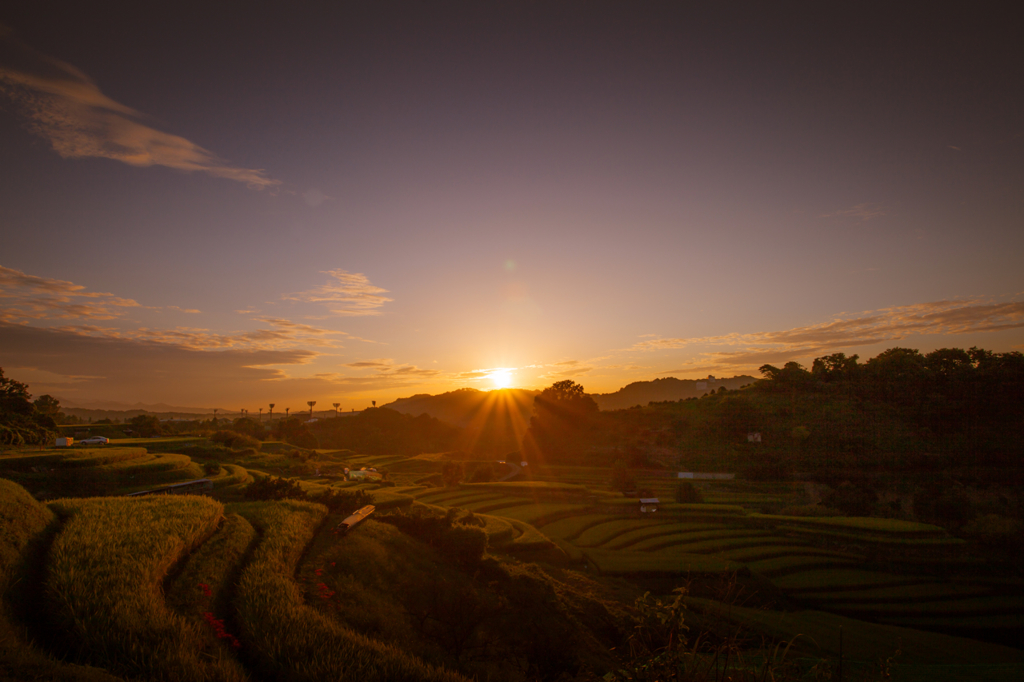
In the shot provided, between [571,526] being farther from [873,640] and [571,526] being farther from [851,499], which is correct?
[851,499]

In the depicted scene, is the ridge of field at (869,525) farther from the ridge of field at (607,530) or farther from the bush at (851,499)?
the bush at (851,499)

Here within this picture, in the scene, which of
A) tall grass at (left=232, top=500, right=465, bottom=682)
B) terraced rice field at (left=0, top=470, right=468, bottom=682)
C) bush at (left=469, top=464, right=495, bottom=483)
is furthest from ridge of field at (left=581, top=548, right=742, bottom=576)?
bush at (left=469, top=464, right=495, bottom=483)

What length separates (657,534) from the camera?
40.8 m

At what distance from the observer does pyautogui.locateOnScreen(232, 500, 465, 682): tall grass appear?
7652 millimetres

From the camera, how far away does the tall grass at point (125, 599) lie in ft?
23.6

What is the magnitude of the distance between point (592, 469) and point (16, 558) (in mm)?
76383

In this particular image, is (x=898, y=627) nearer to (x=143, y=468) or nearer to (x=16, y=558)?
(x=16, y=558)

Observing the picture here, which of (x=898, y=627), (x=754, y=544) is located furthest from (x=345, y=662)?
(x=754, y=544)

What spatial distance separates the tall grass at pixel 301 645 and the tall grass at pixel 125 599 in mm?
807

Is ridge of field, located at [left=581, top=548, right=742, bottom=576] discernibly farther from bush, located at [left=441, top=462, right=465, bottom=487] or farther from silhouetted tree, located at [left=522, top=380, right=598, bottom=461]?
silhouetted tree, located at [left=522, top=380, right=598, bottom=461]

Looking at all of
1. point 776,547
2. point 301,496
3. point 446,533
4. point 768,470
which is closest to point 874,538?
point 776,547

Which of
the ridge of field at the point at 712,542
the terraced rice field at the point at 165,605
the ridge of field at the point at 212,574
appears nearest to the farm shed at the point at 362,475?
the ridge of field at the point at 712,542

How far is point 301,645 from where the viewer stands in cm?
844

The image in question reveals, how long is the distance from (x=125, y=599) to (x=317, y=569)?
287 inches
